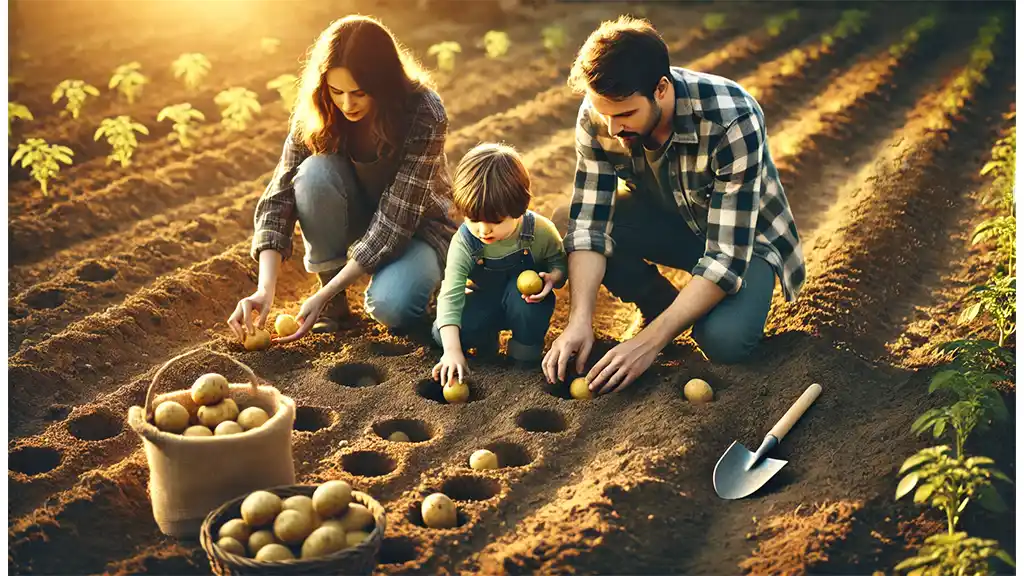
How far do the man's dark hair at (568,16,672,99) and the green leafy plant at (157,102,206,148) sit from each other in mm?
3635

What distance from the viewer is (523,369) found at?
3902 millimetres

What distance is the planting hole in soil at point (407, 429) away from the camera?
3.58 metres

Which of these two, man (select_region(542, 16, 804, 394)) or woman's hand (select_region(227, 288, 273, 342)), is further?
woman's hand (select_region(227, 288, 273, 342))

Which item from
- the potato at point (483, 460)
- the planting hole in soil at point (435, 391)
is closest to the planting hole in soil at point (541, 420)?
the planting hole in soil at point (435, 391)

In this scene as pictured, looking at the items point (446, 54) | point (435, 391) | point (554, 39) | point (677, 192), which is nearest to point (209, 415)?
point (435, 391)

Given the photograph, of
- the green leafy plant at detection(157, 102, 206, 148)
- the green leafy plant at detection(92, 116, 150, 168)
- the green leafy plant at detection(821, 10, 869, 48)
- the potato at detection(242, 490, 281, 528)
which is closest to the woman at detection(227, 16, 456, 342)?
the potato at detection(242, 490, 281, 528)

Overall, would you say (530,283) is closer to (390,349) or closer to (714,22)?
(390,349)

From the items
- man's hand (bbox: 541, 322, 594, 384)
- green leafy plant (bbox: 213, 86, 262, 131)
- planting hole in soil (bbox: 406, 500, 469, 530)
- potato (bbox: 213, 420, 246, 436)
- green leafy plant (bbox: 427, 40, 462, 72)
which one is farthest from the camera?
green leafy plant (bbox: 427, 40, 462, 72)

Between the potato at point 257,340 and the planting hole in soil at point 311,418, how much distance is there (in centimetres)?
49

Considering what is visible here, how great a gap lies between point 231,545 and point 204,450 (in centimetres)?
30

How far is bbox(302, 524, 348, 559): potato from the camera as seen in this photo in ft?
8.36

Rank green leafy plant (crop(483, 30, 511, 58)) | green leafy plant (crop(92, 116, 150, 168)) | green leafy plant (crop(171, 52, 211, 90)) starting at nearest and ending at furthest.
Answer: green leafy plant (crop(92, 116, 150, 168)) → green leafy plant (crop(171, 52, 211, 90)) → green leafy plant (crop(483, 30, 511, 58))

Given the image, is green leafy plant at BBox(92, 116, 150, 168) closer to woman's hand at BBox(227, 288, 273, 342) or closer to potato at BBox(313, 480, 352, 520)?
woman's hand at BBox(227, 288, 273, 342)

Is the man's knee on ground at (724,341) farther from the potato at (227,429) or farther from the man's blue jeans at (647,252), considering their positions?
the potato at (227,429)
